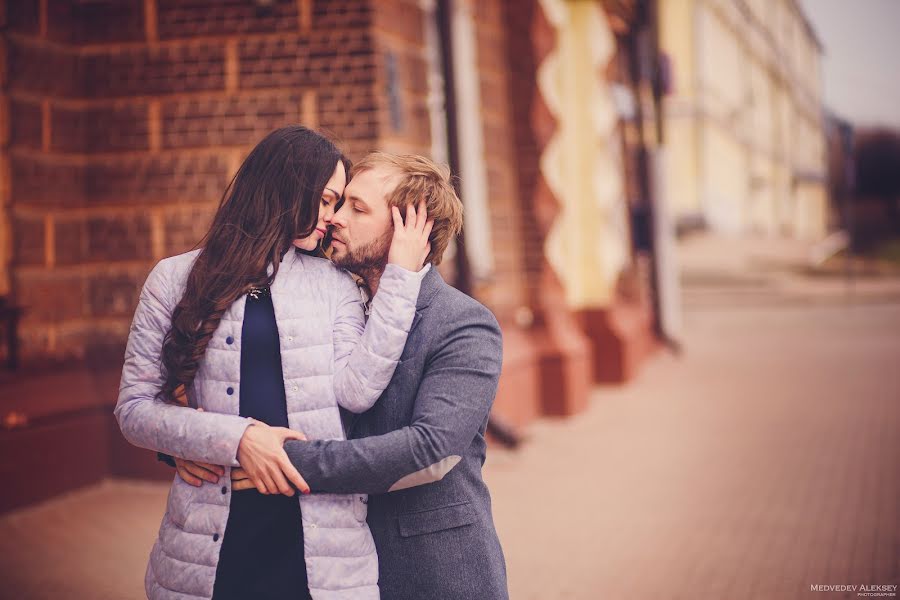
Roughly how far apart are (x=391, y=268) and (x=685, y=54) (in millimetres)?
35646

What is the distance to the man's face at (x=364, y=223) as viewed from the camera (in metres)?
2.34

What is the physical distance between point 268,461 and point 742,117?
4383cm

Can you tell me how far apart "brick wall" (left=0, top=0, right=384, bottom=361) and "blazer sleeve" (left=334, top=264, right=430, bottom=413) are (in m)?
4.37

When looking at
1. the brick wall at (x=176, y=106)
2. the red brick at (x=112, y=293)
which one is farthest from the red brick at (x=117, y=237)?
the red brick at (x=112, y=293)

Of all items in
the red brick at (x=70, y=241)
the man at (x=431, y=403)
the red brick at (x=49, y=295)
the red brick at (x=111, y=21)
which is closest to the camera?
the man at (x=431, y=403)

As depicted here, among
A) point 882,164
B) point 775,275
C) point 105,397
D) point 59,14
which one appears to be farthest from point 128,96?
point 882,164

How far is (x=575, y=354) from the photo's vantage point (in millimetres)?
9227

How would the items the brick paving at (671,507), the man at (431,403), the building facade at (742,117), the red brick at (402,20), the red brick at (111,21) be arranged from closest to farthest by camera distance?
the man at (431,403) → the brick paving at (671,507) → the red brick at (111,21) → the red brick at (402,20) → the building facade at (742,117)

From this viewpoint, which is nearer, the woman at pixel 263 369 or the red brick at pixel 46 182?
the woman at pixel 263 369

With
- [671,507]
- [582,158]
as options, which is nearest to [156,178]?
[671,507]

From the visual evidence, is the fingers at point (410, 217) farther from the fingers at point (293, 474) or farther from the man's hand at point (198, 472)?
the man's hand at point (198, 472)

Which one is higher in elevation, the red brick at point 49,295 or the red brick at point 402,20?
the red brick at point 402,20

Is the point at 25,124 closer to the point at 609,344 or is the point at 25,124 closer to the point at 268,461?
the point at 268,461

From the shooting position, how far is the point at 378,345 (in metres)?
2.22
